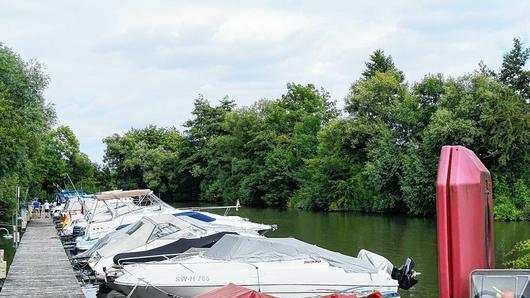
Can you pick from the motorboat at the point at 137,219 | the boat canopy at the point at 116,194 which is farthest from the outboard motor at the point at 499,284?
the boat canopy at the point at 116,194

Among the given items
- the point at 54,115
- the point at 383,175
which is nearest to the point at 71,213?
the point at 54,115

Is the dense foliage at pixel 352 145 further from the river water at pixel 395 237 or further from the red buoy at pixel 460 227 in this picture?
the red buoy at pixel 460 227

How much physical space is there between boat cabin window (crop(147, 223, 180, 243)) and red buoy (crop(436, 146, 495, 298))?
47.6ft

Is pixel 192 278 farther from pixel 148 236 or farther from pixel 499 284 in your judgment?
pixel 499 284

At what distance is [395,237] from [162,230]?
17.0m

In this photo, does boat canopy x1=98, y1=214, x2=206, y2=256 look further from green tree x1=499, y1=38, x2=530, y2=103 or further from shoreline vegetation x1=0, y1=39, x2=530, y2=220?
green tree x1=499, y1=38, x2=530, y2=103

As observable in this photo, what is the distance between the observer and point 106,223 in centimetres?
3148

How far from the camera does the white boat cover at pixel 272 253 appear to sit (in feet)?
54.4

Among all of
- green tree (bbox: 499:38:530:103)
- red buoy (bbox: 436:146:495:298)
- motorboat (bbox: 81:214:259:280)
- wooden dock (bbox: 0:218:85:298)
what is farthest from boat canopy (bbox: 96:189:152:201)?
green tree (bbox: 499:38:530:103)

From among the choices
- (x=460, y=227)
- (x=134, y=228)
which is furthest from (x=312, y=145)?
(x=460, y=227)

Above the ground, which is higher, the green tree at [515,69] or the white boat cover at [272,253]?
the green tree at [515,69]

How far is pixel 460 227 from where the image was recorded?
8.60 metres

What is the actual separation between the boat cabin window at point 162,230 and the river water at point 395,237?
7.42m

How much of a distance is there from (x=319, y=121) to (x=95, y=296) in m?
62.7
